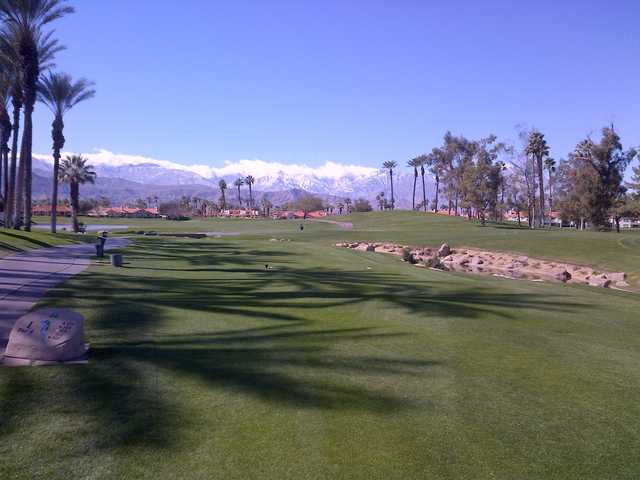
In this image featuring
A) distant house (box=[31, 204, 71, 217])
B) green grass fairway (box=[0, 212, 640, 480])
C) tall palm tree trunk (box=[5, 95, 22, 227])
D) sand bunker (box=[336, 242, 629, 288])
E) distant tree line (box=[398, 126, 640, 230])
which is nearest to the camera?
green grass fairway (box=[0, 212, 640, 480])

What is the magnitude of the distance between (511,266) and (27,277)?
2685 centimetres

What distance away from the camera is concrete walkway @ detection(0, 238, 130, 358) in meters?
10.8

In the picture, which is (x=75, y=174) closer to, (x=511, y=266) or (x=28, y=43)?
(x=28, y=43)

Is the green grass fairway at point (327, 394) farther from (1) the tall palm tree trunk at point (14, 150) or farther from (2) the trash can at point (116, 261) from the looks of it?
(1) the tall palm tree trunk at point (14, 150)

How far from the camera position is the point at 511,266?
114ft

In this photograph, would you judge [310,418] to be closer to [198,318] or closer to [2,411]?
[2,411]

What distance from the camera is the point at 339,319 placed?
1234 centimetres

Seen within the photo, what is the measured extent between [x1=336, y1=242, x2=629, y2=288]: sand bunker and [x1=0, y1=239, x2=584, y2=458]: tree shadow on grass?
13.6 metres

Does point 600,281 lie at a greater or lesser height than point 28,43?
lesser

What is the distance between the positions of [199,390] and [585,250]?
36.9m

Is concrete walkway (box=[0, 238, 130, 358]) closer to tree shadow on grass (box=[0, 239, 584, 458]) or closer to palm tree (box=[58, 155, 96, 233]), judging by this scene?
tree shadow on grass (box=[0, 239, 584, 458])

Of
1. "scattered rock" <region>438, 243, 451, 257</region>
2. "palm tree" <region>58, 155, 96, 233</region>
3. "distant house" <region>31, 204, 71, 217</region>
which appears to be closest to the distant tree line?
"scattered rock" <region>438, 243, 451, 257</region>

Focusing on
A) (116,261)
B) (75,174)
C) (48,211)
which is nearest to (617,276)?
(116,261)

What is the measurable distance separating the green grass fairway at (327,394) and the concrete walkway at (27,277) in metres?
0.70
